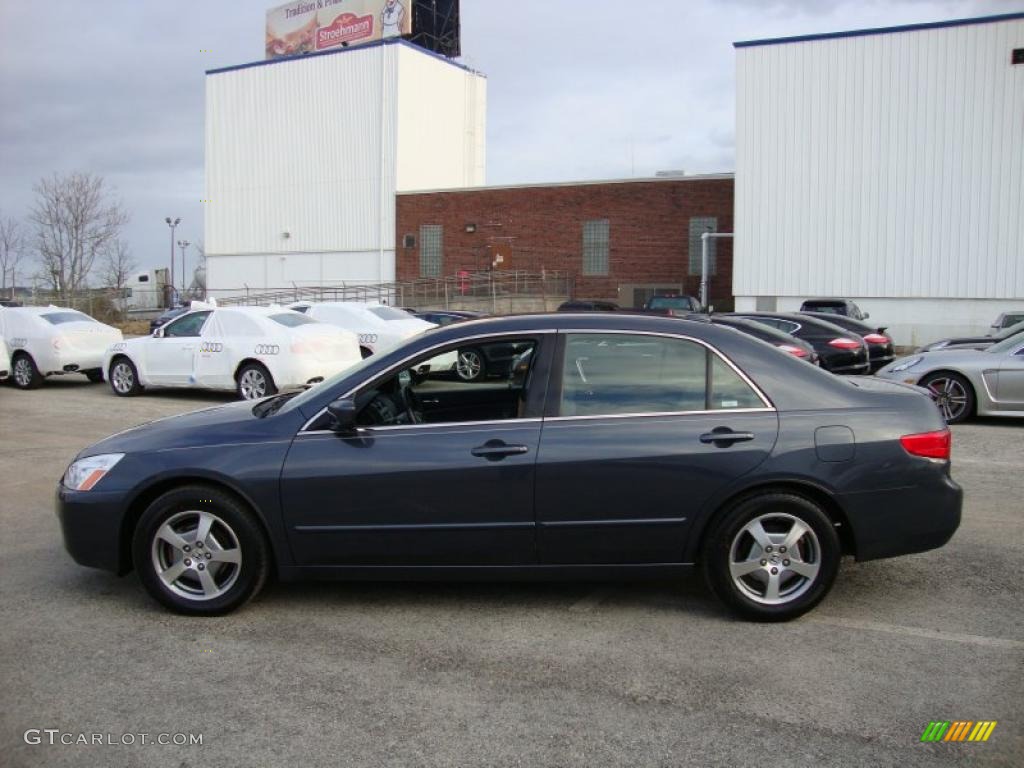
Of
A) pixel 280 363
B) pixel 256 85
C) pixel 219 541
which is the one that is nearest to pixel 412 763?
pixel 219 541

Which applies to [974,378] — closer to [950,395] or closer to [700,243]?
[950,395]

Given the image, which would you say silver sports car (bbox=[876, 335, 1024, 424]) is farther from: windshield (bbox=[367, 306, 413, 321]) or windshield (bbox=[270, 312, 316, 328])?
windshield (bbox=[367, 306, 413, 321])

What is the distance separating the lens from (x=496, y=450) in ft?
15.0

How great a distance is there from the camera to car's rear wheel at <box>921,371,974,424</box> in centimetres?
1155

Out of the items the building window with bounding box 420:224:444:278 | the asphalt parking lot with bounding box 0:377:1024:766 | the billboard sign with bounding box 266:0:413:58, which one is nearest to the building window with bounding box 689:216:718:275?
the building window with bounding box 420:224:444:278

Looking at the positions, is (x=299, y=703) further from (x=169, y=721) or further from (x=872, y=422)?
(x=872, y=422)

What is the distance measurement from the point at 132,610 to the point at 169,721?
4.74 feet

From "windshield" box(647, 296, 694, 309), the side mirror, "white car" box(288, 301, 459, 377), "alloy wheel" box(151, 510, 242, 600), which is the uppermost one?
"windshield" box(647, 296, 694, 309)

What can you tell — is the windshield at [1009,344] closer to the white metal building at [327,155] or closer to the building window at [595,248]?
the building window at [595,248]

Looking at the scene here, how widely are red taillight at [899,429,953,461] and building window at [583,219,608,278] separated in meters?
39.5

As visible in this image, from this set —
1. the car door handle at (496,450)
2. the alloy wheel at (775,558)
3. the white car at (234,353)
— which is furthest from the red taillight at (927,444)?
the white car at (234,353)

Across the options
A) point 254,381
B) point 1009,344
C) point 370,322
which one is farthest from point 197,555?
point 370,322

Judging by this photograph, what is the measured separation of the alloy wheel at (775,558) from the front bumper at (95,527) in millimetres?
3118

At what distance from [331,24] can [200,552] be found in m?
52.3
